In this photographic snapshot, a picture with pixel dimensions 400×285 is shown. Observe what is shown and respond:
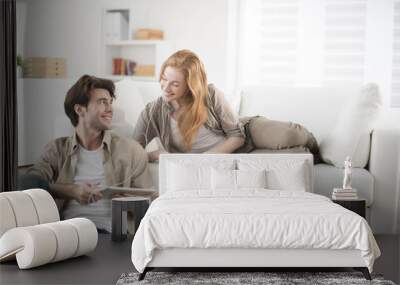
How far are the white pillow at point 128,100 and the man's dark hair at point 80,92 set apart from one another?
17 centimetres

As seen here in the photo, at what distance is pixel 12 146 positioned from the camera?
6.76 meters

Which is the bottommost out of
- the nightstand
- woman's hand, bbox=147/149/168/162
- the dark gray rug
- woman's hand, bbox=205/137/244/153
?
the dark gray rug

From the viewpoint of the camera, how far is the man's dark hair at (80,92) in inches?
274

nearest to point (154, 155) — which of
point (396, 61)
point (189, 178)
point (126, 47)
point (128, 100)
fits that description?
point (128, 100)

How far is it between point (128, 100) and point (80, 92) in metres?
0.50

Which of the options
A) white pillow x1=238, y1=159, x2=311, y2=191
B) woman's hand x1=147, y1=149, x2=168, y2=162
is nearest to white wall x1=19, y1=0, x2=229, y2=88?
woman's hand x1=147, y1=149, x2=168, y2=162

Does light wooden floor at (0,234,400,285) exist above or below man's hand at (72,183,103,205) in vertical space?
below

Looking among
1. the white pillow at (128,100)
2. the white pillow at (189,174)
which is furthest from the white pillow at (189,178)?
the white pillow at (128,100)

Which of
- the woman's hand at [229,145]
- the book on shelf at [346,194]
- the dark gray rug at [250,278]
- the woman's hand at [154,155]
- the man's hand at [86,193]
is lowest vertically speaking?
the dark gray rug at [250,278]

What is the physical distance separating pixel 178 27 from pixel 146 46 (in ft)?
1.19

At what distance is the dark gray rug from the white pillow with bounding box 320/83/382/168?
5.93 feet

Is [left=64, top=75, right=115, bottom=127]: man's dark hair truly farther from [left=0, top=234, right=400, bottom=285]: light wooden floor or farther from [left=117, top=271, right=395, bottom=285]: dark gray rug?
[left=117, top=271, right=395, bottom=285]: dark gray rug

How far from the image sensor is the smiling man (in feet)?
22.6

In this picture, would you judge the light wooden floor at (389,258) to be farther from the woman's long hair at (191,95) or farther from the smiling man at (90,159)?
the smiling man at (90,159)
